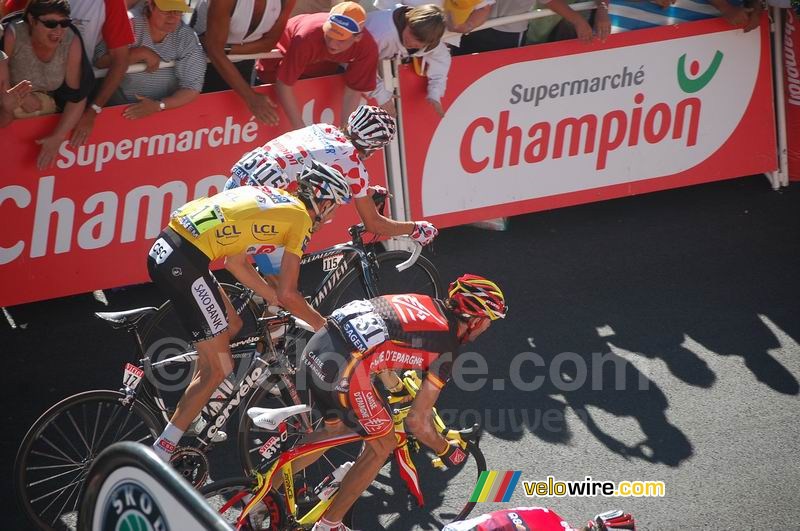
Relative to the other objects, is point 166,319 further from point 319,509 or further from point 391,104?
point 391,104

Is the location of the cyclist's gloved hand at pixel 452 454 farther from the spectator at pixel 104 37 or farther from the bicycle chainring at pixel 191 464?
the spectator at pixel 104 37

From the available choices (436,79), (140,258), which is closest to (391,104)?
(436,79)

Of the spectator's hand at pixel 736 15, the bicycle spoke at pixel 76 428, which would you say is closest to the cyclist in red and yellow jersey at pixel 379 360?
the bicycle spoke at pixel 76 428

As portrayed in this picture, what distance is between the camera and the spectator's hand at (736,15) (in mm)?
8375

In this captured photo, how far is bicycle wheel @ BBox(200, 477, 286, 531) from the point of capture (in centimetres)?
421

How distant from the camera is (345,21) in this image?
6.34m

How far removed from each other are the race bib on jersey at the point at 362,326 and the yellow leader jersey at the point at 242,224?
471 millimetres

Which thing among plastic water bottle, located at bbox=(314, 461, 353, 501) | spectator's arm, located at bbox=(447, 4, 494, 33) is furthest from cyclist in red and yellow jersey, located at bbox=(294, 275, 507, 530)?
spectator's arm, located at bbox=(447, 4, 494, 33)

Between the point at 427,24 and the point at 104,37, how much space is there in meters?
2.33

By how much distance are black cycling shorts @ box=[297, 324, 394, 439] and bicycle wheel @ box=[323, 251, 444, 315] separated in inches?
54.7

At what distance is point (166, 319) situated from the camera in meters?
5.66

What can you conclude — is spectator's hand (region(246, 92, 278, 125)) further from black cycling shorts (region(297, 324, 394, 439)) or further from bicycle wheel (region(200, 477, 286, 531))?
bicycle wheel (region(200, 477, 286, 531))

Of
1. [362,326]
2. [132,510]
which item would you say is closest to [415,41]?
[362,326]

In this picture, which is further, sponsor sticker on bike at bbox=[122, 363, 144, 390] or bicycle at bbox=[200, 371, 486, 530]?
sponsor sticker on bike at bbox=[122, 363, 144, 390]
